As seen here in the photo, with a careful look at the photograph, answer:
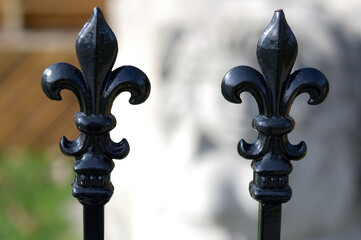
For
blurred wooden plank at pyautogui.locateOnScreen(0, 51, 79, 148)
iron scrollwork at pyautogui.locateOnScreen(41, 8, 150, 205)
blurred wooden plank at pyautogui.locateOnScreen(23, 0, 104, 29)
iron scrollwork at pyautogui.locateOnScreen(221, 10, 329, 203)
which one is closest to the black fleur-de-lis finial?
iron scrollwork at pyautogui.locateOnScreen(221, 10, 329, 203)

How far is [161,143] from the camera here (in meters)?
2.47

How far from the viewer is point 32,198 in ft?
13.0

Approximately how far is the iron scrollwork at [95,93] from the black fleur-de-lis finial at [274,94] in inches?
7.6

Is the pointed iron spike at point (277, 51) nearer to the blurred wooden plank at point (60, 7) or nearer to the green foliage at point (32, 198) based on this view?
the green foliage at point (32, 198)

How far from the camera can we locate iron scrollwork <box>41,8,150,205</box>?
3.31ft

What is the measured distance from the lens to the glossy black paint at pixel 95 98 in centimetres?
101

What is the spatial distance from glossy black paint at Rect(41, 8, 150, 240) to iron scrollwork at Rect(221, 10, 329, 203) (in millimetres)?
191

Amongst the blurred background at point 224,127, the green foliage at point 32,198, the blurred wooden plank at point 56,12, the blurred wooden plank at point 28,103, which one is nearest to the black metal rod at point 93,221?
the blurred background at point 224,127

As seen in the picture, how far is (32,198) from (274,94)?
3.20 m

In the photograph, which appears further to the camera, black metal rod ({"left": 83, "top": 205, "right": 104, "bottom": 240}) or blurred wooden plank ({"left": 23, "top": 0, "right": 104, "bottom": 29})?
blurred wooden plank ({"left": 23, "top": 0, "right": 104, "bottom": 29})

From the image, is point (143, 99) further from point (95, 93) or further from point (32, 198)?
point (32, 198)

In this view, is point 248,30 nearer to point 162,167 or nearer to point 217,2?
point 217,2

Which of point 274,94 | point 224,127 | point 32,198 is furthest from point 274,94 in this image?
point 32,198

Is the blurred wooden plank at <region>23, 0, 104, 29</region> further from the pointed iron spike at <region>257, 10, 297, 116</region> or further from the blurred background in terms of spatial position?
the pointed iron spike at <region>257, 10, 297, 116</region>
